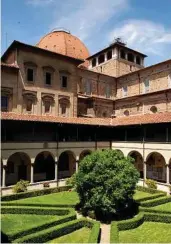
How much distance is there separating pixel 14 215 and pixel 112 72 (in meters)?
32.2

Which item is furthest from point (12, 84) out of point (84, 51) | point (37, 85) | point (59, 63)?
Answer: point (84, 51)

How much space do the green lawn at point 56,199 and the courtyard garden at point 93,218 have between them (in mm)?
1757

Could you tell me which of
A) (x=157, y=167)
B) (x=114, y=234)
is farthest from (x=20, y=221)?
(x=157, y=167)

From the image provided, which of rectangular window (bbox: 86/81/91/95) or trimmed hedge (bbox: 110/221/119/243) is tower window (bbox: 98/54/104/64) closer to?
rectangular window (bbox: 86/81/91/95)

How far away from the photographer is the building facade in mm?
25188

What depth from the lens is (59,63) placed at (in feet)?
107

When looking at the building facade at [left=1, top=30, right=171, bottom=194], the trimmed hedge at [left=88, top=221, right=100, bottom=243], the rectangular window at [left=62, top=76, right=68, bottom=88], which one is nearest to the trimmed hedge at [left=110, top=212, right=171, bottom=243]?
the trimmed hedge at [left=88, top=221, right=100, bottom=243]

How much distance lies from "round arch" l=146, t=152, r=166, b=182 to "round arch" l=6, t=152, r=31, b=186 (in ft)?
47.1

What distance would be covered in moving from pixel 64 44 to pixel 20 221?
40.6m

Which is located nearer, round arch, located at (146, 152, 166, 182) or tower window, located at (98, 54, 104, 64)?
round arch, located at (146, 152, 166, 182)

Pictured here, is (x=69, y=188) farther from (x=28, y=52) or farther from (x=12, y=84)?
(x=28, y=52)

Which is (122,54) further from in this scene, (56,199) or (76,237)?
(76,237)

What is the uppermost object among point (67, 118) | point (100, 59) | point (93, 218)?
point (100, 59)

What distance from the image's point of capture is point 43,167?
29.7 m
